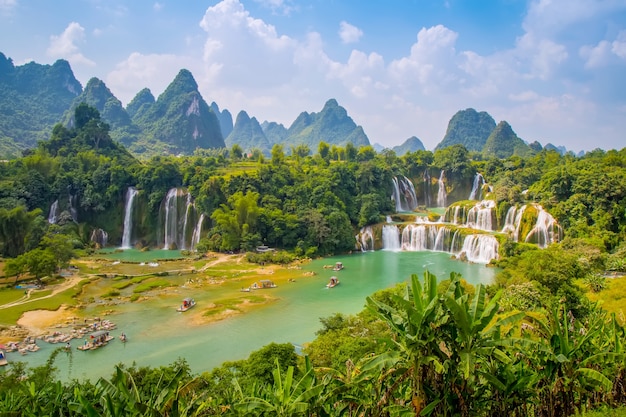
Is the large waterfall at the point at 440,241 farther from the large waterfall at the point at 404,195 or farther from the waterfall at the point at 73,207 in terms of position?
the waterfall at the point at 73,207

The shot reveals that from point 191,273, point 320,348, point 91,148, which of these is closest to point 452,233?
point 191,273

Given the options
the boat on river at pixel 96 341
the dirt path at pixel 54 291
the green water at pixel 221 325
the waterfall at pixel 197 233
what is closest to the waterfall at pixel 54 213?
the waterfall at pixel 197 233

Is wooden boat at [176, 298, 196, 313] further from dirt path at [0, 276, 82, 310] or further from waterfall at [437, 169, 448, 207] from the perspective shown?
waterfall at [437, 169, 448, 207]

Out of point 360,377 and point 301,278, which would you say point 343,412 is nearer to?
point 360,377

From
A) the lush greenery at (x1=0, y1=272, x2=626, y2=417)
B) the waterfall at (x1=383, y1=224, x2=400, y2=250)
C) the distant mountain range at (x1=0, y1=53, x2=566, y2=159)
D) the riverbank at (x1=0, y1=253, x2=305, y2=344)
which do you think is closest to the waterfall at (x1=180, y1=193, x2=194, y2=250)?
the riverbank at (x1=0, y1=253, x2=305, y2=344)

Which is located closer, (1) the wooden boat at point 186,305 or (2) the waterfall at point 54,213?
(1) the wooden boat at point 186,305

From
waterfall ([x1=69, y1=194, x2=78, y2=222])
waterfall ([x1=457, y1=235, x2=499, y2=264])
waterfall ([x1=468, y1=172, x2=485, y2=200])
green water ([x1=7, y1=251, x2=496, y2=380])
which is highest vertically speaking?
waterfall ([x1=468, y1=172, x2=485, y2=200])

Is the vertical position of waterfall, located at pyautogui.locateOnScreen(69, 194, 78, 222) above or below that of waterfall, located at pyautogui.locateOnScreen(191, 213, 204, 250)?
above

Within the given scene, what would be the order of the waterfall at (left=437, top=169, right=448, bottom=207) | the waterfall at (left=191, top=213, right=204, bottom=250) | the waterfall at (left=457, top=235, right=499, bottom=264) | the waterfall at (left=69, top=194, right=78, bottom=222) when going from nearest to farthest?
the waterfall at (left=457, top=235, right=499, bottom=264), the waterfall at (left=191, top=213, right=204, bottom=250), the waterfall at (left=69, top=194, right=78, bottom=222), the waterfall at (left=437, top=169, right=448, bottom=207)
